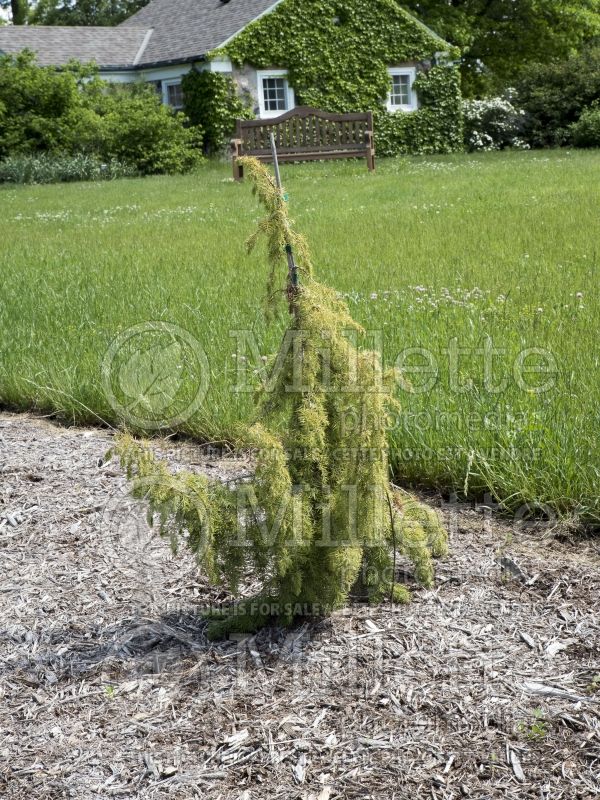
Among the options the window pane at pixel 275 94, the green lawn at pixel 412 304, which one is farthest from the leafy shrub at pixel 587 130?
the green lawn at pixel 412 304

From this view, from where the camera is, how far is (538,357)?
5215 mm

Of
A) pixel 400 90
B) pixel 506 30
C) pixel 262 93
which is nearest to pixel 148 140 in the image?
pixel 262 93

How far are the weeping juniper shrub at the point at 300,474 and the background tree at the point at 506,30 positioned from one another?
114 feet

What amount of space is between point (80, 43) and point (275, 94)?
841cm

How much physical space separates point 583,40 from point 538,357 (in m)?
36.8

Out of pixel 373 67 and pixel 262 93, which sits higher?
pixel 373 67

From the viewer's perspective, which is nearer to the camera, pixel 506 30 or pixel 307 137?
pixel 307 137

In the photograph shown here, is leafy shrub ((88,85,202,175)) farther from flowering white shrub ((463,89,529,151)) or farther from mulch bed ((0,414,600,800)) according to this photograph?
mulch bed ((0,414,600,800))

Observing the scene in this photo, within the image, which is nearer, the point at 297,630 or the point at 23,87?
the point at 297,630

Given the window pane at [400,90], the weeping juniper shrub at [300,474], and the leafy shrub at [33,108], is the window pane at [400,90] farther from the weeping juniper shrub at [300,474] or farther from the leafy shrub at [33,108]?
the weeping juniper shrub at [300,474]

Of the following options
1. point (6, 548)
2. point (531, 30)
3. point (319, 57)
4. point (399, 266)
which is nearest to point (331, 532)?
point (6, 548)

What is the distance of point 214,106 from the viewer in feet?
87.9

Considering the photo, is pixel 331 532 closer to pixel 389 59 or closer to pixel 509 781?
pixel 509 781

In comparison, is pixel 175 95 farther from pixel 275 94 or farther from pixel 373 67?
pixel 373 67
